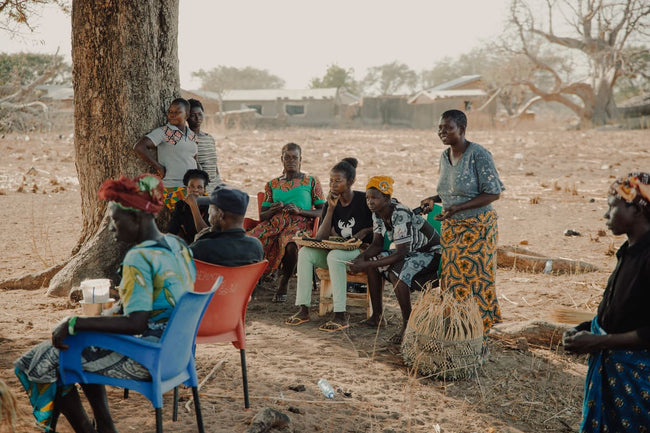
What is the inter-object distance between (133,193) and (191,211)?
3.04m

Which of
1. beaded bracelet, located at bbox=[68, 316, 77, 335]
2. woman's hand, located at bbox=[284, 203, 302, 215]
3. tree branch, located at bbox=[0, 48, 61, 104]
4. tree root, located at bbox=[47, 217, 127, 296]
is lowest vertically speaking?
tree root, located at bbox=[47, 217, 127, 296]

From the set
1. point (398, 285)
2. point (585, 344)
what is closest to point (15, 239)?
point (398, 285)

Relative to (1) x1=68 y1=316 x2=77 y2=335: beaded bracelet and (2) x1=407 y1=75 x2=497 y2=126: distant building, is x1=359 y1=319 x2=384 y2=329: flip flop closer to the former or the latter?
(1) x1=68 y1=316 x2=77 y2=335: beaded bracelet

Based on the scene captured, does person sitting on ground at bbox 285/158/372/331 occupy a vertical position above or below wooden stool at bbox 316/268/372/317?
above

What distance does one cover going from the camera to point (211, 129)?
27.8 metres

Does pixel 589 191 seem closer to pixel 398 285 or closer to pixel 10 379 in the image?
pixel 398 285

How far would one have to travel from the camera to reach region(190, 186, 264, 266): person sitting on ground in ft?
12.1

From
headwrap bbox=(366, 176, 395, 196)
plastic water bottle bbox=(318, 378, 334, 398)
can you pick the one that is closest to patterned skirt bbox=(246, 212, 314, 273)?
headwrap bbox=(366, 176, 395, 196)

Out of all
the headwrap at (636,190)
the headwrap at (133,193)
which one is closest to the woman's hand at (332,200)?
the headwrap at (133,193)

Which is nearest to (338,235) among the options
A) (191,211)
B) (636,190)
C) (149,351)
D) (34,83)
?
(191,211)

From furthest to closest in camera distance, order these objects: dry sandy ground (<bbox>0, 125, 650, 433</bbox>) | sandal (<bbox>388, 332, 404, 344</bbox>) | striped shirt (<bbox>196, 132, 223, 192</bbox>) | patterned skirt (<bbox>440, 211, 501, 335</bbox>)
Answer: striped shirt (<bbox>196, 132, 223, 192</bbox>) < sandal (<bbox>388, 332, 404, 344</bbox>) < patterned skirt (<bbox>440, 211, 501, 335</bbox>) < dry sandy ground (<bbox>0, 125, 650, 433</bbox>)

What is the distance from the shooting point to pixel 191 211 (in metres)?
5.68

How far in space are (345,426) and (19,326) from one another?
9.93ft

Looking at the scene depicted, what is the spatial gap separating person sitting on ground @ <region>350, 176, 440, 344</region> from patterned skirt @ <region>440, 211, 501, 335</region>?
0.27 metres
